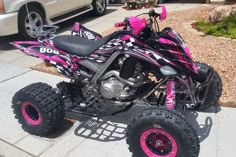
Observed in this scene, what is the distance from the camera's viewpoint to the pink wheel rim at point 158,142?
2.99 m

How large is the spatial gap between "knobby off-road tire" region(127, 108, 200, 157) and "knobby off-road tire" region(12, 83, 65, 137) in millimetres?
929

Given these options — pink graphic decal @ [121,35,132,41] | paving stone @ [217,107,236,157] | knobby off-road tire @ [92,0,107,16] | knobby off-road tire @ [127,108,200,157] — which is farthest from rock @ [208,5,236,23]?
knobby off-road tire @ [127,108,200,157]

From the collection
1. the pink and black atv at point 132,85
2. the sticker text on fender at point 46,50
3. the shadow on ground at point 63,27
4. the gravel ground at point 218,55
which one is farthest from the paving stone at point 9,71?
the sticker text on fender at point 46,50

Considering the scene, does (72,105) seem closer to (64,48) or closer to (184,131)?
(64,48)

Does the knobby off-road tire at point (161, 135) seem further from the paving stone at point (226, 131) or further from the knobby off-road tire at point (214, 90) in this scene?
the knobby off-road tire at point (214, 90)

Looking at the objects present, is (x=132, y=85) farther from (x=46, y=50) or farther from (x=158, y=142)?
(x=46, y=50)

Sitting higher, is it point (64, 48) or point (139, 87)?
point (64, 48)

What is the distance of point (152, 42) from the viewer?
3197 millimetres

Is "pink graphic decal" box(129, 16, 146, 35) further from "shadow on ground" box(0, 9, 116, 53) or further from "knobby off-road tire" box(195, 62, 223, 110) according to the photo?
"shadow on ground" box(0, 9, 116, 53)

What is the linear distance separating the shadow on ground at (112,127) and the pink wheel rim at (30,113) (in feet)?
1.49

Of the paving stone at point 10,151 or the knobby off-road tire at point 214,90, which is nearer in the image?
the paving stone at point 10,151

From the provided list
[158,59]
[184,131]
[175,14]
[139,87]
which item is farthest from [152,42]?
[175,14]

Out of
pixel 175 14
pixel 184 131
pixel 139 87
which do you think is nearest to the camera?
pixel 184 131

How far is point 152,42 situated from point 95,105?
1186mm
